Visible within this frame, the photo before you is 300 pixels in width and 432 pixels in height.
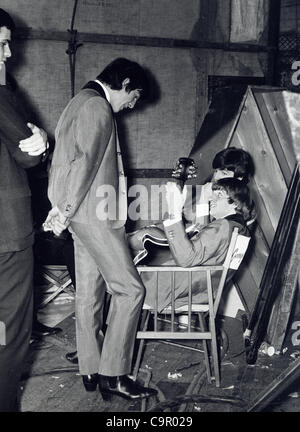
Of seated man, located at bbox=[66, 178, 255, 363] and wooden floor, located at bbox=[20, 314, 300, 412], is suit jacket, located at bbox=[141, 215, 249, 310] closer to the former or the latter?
seated man, located at bbox=[66, 178, 255, 363]

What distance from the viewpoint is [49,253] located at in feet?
13.5

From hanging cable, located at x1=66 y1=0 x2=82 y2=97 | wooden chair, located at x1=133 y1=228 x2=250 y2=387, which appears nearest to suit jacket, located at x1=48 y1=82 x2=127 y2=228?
wooden chair, located at x1=133 y1=228 x2=250 y2=387

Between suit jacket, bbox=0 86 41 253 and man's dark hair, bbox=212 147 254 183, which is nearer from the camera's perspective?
suit jacket, bbox=0 86 41 253

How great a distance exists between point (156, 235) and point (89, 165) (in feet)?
3.41

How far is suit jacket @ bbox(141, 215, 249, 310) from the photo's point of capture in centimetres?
293

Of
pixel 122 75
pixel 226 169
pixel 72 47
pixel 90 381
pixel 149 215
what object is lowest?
pixel 90 381

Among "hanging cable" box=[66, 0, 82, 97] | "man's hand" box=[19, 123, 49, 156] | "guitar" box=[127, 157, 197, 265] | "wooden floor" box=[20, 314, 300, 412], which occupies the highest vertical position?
"hanging cable" box=[66, 0, 82, 97]

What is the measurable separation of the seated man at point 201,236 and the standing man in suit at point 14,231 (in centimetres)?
93

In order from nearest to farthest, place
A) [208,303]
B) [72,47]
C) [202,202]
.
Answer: [208,303], [202,202], [72,47]

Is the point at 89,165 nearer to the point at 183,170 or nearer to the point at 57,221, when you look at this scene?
the point at 57,221

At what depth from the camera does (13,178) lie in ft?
7.07

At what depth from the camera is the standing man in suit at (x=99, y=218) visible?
2674mm

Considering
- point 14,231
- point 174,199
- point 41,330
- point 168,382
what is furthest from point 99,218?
point 41,330

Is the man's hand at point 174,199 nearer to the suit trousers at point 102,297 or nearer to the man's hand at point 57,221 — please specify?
the suit trousers at point 102,297
